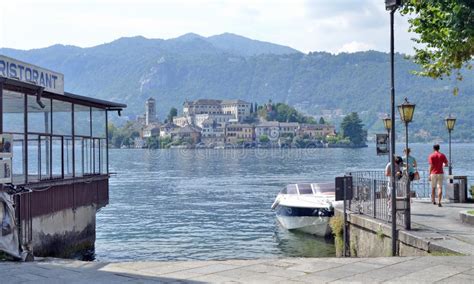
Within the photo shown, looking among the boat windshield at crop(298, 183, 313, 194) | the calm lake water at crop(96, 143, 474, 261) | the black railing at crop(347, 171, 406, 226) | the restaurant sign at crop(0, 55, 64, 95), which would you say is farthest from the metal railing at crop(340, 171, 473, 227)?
the restaurant sign at crop(0, 55, 64, 95)

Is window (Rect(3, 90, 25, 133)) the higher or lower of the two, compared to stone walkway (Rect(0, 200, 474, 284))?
higher

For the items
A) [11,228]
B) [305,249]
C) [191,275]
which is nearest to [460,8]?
[191,275]

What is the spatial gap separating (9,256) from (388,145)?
9.79 meters

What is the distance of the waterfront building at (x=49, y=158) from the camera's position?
16.7 metres

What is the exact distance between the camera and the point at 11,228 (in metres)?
14.1

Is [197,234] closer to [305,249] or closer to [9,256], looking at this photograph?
[305,249]

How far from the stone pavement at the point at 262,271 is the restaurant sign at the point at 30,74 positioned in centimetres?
589

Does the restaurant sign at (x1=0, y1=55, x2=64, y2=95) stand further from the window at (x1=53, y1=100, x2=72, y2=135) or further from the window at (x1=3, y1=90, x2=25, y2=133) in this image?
the window at (x1=53, y1=100, x2=72, y2=135)

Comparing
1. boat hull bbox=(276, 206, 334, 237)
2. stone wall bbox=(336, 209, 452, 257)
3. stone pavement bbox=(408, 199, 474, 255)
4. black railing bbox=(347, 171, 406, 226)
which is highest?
black railing bbox=(347, 171, 406, 226)

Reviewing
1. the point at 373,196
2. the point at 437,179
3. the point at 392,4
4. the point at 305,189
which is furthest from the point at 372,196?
the point at 305,189

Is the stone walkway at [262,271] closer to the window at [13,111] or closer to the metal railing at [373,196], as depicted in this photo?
the metal railing at [373,196]

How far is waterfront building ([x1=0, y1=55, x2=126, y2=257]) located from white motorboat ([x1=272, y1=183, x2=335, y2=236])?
9.09 meters

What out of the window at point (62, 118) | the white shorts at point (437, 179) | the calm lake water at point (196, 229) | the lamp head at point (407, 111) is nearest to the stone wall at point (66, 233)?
the calm lake water at point (196, 229)

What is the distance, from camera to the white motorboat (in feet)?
91.4
